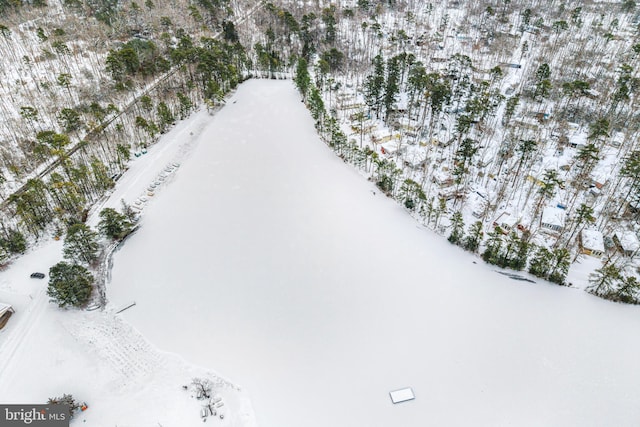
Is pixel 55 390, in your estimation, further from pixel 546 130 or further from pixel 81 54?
pixel 81 54

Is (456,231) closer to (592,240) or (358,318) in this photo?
(592,240)

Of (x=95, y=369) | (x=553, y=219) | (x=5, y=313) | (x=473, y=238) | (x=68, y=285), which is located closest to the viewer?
(x=95, y=369)

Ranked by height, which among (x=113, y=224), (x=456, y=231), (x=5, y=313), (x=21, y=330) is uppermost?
(x=113, y=224)

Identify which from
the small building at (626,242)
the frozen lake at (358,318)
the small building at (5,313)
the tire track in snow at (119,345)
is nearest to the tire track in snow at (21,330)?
the small building at (5,313)

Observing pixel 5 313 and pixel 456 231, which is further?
pixel 456 231

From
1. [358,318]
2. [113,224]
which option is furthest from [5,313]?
[358,318]

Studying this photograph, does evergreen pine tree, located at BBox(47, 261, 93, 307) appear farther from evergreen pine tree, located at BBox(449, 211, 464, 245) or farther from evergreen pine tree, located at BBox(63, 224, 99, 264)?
evergreen pine tree, located at BBox(449, 211, 464, 245)
